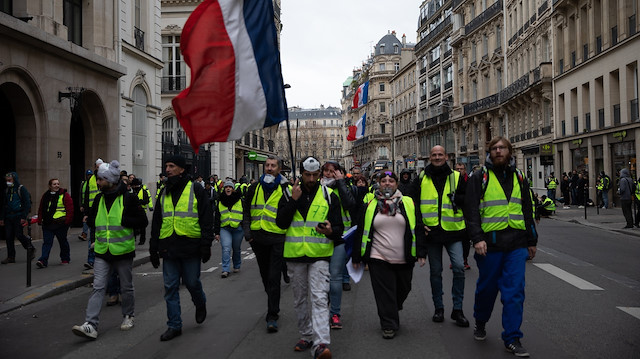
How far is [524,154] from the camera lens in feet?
129

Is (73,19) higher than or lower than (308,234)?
higher

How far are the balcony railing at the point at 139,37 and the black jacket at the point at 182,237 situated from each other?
1667cm

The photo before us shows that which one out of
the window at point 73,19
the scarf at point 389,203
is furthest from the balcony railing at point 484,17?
the scarf at point 389,203

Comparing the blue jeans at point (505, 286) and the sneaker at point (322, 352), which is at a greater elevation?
the blue jeans at point (505, 286)

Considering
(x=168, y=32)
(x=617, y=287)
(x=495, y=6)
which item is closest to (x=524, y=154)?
(x=495, y=6)

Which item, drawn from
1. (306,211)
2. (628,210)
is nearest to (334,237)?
(306,211)

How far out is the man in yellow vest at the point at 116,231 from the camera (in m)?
6.30

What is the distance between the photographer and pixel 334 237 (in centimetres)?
534

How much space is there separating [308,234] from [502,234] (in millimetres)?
1835

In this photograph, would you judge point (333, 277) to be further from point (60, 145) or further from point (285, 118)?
point (60, 145)

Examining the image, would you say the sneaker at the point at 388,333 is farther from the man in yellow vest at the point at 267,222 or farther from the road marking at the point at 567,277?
the road marking at the point at 567,277

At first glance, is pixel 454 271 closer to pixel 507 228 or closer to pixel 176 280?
pixel 507 228

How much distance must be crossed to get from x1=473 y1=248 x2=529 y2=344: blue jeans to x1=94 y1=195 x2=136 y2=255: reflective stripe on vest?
3.93m

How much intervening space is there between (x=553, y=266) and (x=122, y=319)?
7523mm
